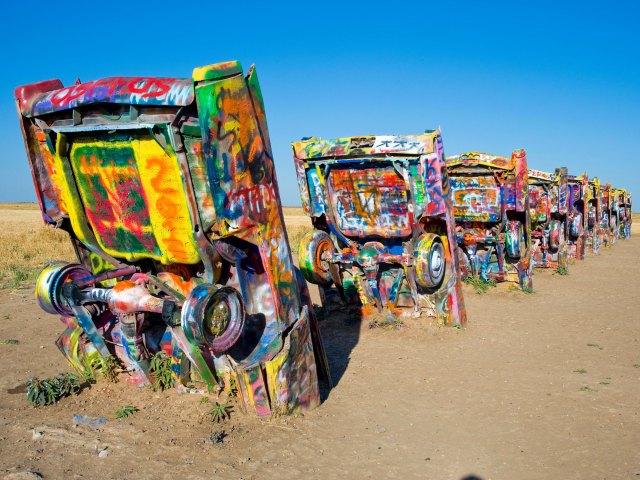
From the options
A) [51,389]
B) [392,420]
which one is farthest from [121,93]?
[392,420]

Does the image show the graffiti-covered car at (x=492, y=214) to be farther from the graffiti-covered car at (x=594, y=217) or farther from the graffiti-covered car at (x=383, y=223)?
the graffiti-covered car at (x=594, y=217)

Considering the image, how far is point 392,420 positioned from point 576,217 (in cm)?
1208

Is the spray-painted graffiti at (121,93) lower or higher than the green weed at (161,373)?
higher

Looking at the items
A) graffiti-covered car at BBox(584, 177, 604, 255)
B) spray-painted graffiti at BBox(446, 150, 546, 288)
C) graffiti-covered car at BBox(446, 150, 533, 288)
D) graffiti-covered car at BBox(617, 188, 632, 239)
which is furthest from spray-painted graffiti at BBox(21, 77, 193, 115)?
graffiti-covered car at BBox(617, 188, 632, 239)

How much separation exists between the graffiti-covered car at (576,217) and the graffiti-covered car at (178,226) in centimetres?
1179

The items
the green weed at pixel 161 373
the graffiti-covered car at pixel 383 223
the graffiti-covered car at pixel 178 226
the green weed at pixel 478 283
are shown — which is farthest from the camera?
the green weed at pixel 478 283

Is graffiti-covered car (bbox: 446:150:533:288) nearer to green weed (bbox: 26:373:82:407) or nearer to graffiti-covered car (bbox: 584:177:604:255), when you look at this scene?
green weed (bbox: 26:373:82:407)

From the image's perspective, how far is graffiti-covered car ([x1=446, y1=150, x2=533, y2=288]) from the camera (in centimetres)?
1038

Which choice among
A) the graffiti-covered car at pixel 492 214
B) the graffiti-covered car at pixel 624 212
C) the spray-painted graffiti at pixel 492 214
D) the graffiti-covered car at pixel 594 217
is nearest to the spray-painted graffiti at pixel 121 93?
the graffiti-covered car at pixel 492 214

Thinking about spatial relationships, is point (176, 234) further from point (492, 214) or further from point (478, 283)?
point (478, 283)

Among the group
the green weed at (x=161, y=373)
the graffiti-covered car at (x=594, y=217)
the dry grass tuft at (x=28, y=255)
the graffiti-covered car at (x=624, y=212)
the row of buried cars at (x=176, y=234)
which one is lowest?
the graffiti-covered car at (x=624, y=212)

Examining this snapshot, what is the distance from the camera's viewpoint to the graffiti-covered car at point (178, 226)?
4.26 m

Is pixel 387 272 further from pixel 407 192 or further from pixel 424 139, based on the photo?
pixel 424 139

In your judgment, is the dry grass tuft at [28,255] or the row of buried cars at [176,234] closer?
the row of buried cars at [176,234]
